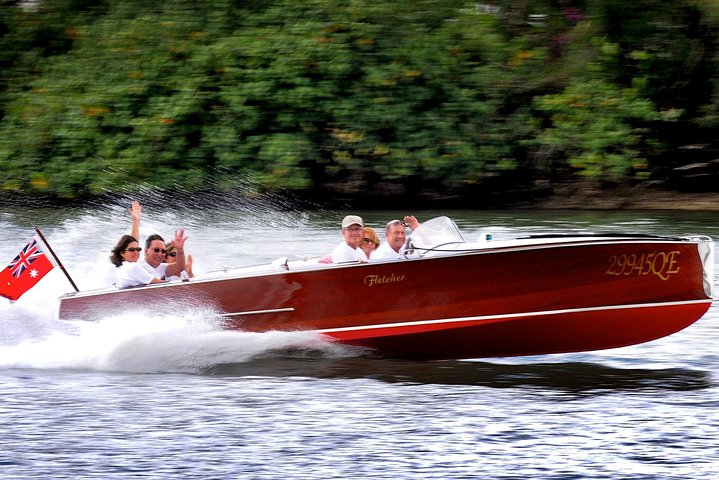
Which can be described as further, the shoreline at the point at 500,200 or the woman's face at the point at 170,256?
the shoreline at the point at 500,200

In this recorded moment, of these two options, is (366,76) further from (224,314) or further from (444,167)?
(224,314)

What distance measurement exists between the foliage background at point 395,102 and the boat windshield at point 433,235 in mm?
14583

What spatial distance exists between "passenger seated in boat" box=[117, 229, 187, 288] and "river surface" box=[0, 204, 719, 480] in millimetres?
293

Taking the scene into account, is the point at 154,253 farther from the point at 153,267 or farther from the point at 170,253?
the point at 170,253

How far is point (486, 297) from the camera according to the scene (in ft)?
34.0

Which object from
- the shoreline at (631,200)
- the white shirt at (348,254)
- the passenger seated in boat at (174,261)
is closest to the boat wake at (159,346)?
the passenger seated in boat at (174,261)

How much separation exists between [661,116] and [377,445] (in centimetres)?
1787

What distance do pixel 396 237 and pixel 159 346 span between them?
2218mm

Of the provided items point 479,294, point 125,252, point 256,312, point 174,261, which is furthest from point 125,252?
point 479,294

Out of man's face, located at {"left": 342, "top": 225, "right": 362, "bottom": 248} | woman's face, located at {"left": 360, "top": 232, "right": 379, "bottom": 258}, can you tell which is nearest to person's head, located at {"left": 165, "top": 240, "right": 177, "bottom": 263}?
woman's face, located at {"left": 360, "top": 232, "right": 379, "bottom": 258}

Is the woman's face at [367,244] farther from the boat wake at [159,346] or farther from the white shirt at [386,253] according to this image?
the boat wake at [159,346]

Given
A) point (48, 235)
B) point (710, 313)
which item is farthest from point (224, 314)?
point (48, 235)

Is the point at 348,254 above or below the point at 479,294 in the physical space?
above

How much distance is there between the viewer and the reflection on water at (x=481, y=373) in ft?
33.4
